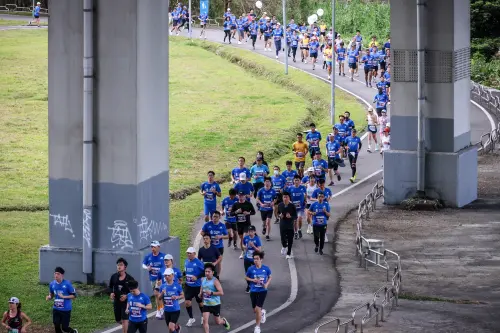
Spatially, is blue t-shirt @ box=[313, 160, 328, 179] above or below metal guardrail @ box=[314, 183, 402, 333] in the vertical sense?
above

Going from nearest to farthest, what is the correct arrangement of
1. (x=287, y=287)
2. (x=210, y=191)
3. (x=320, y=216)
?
(x=287, y=287), (x=320, y=216), (x=210, y=191)

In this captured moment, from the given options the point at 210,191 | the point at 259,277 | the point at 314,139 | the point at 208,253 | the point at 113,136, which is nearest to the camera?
the point at 259,277

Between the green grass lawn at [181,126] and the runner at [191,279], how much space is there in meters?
1.73

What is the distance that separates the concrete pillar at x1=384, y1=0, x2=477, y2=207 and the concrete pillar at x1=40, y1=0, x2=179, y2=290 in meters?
12.1

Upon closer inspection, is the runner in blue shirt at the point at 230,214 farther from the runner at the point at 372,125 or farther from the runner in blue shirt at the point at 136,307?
the runner at the point at 372,125

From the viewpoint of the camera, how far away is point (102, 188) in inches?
1025

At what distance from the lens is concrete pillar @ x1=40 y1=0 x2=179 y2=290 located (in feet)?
83.8

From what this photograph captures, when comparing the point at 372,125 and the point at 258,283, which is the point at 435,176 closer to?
the point at 372,125

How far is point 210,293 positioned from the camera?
22.6 metres

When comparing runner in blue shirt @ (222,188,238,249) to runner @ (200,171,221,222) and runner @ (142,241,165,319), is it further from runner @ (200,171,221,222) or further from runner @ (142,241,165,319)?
runner @ (142,241,165,319)

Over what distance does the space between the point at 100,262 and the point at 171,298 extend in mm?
4490

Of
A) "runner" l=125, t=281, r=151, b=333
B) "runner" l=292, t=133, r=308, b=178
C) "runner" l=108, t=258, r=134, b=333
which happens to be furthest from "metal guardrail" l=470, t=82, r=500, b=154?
"runner" l=125, t=281, r=151, b=333

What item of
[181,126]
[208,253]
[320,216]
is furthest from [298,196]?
[181,126]

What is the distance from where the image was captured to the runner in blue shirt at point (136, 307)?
21.4m
